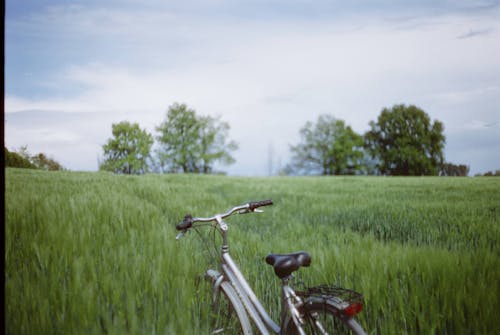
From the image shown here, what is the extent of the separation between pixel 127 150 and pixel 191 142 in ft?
4.01

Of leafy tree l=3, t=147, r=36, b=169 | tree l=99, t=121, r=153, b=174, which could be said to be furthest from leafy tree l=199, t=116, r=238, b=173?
leafy tree l=3, t=147, r=36, b=169

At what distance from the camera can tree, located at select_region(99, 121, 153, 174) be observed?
339cm

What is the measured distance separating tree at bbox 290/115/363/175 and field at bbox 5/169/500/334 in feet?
3.26

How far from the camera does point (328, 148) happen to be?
613 centimetres

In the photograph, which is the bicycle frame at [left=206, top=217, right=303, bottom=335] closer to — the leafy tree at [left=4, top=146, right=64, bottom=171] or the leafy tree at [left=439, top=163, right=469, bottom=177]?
the leafy tree at [left=4, top=146, right=64, bottom=171]

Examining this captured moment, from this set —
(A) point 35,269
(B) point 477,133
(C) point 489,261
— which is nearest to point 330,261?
(C) point 489,261

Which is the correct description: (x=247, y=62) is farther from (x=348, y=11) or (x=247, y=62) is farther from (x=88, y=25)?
(x=88, y=25)

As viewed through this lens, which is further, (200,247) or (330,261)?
(200,247)

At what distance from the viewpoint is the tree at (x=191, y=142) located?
12.6ft

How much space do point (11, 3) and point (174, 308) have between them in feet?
8.08

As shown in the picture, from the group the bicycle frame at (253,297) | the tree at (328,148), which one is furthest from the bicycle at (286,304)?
the tree at (328,148)

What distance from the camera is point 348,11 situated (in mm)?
2799

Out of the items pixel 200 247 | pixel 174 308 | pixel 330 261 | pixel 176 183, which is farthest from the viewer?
pixel 176 183

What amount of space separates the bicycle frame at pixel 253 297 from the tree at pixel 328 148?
244 centimetres
